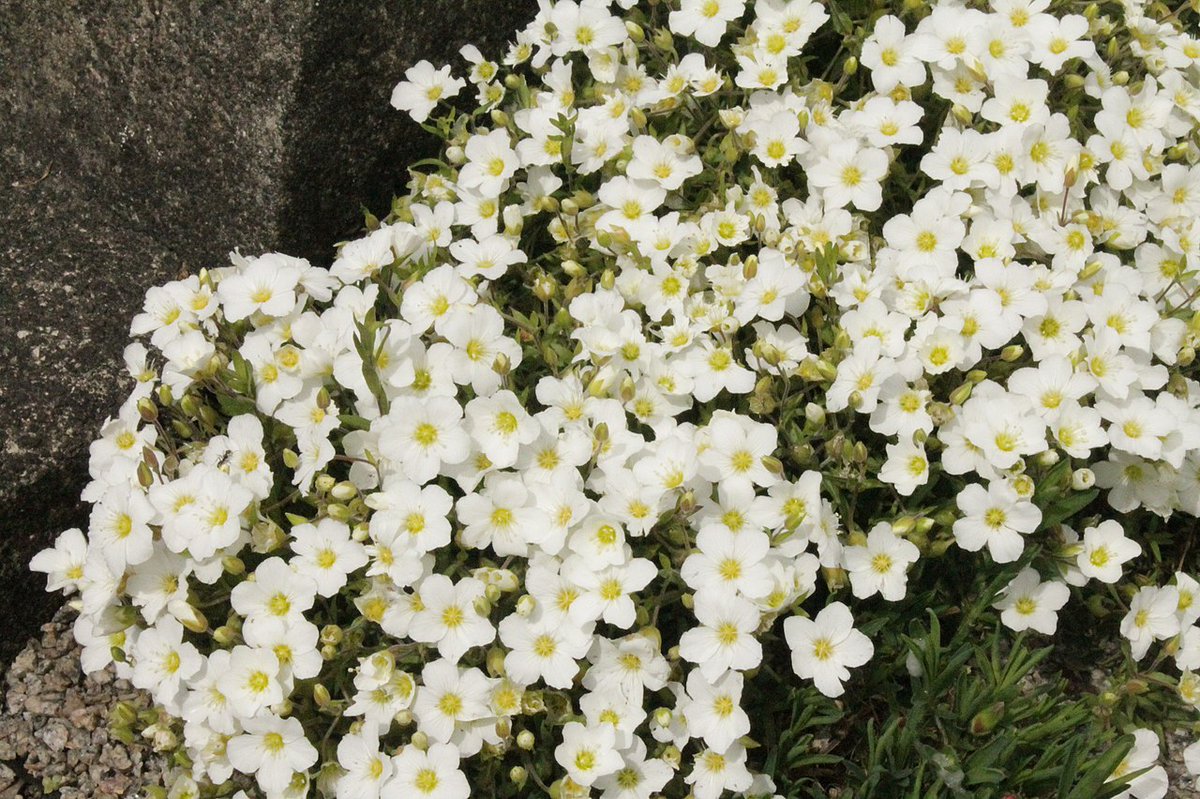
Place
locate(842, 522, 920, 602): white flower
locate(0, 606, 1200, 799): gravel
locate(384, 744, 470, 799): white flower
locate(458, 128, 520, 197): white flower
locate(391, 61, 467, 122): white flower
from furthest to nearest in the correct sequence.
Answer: locate(391, 61, 467, 122): white flower, locate(458, 128, 520, 197): white flower, locate(0, 606, 1200, 799): gravel, locate(842, 522, 920, 602): white flower, locate(384, 744, 470, 799): white flower

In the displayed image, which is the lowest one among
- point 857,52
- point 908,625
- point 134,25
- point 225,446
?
point 908,625

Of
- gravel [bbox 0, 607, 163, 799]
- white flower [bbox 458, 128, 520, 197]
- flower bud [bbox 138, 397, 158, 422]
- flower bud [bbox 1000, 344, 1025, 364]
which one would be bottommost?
gravel [bbox 0, 607, 163, 799]

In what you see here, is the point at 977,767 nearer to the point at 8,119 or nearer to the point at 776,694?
the point at 776,694

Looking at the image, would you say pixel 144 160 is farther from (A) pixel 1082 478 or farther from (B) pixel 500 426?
(A) pixel 1082 478

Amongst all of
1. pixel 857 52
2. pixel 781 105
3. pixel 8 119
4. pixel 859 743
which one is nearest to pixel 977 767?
pixel 859 743

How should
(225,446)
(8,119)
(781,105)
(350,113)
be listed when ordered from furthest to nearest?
(8,119) → (350,113) → (781,105) → (225,446)

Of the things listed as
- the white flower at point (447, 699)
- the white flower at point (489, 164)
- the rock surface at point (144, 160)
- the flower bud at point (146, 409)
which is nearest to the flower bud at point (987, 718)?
the white flower at point (447, 699)

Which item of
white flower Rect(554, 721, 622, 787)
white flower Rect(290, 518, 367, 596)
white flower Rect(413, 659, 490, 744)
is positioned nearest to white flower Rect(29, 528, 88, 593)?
white flower Rect(290, 518, 367, 596)

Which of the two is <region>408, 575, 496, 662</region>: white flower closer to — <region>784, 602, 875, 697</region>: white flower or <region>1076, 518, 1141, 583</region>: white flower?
<region>784, 602, 875, 697</region>: white flower
